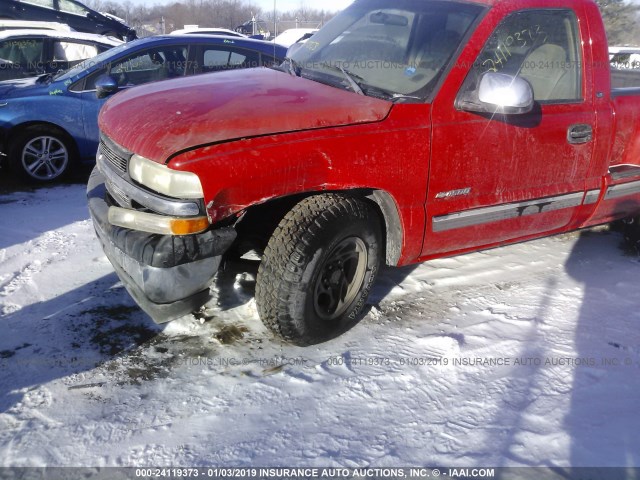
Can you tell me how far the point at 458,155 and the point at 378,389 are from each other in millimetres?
1340

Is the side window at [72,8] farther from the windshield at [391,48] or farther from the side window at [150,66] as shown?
the windshield at [391,48]

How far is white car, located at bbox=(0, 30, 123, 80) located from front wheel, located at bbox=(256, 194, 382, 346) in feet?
21.4

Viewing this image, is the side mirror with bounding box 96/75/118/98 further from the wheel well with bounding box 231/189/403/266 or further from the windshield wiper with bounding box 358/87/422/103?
the windshield wiper with bounding box 358/87/422/103

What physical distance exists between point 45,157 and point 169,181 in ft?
13.2

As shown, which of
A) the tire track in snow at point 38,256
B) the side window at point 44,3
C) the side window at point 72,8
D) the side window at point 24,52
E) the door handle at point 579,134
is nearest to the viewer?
the door handle at point 579,134

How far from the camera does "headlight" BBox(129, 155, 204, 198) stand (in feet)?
7.98

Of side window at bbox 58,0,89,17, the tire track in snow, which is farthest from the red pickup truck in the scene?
side window at bbox 58,0,89,17

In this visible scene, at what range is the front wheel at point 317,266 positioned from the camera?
2.76 metres

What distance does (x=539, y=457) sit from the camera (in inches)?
92.2

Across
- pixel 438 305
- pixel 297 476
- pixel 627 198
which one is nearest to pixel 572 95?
pixel 627 198

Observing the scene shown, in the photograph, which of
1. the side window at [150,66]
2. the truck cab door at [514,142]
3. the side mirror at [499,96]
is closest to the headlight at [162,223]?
the truck cab door at [514,142]

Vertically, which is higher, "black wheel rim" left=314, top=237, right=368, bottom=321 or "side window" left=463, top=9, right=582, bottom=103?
"side window" left=463, top=9, right=582, bottom=103

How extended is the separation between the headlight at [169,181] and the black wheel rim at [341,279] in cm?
82

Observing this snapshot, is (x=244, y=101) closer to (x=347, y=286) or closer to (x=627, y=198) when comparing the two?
(x=347, y=286)
